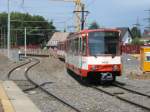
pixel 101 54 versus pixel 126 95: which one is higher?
pixel 101 54

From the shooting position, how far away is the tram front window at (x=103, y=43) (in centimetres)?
2525

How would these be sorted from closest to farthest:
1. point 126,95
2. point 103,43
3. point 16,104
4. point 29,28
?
point 16,104 → point 126,95 → point 103,43 → point 29,28

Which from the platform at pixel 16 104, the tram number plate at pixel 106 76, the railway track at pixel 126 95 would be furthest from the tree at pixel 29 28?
the platform at pixel 16 104

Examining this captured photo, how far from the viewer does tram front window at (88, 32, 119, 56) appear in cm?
2525

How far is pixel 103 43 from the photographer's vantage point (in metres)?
25.3

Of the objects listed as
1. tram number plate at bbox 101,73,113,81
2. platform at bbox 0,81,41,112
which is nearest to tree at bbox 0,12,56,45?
tram number plate at bbox 101,73,113,81

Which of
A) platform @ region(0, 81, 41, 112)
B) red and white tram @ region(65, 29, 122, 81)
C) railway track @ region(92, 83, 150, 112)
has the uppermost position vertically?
red and white tram @ region(65, 29, 122, 81)

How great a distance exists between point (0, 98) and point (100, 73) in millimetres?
8384

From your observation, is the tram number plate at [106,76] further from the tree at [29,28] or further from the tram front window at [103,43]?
the tree at [29,28]

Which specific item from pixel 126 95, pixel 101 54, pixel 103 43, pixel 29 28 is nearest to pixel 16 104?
pixel 126 95

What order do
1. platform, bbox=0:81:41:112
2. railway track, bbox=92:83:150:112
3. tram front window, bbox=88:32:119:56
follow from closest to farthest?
platform, bbox=0:81:41:112 < railway track, bbox=92:83:150:112 < tram front window, bbox=88:32:119:56

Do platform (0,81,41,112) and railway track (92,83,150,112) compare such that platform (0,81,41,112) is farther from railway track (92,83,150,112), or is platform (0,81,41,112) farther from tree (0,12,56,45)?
tree (0,12,56,45)

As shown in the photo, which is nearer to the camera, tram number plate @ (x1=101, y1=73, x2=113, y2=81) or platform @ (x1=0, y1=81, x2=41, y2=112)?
platform @ (x1=0, y1=81, x2=41, y2=112)

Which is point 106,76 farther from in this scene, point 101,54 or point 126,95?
point 126,95
